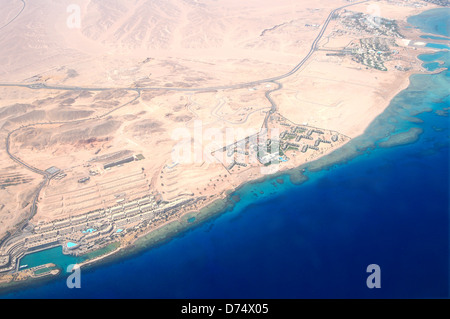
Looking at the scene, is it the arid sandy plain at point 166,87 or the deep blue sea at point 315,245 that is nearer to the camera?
the deep blue sea at point 315,245

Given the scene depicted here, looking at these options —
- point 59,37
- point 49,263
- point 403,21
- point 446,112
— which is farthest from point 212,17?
point 49,263

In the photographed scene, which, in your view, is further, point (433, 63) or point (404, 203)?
point (433, 63)

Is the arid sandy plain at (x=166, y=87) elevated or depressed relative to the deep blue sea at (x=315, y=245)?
elevated

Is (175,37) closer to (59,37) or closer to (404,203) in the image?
(59,37)

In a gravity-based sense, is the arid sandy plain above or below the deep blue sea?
above
